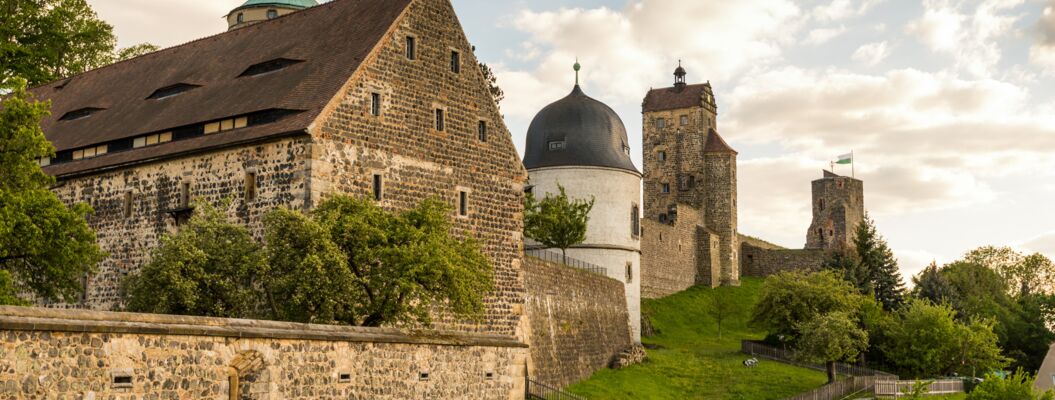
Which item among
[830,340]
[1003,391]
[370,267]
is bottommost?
[1003,391]

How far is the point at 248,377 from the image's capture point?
62.0 ft

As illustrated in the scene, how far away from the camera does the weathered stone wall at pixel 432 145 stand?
3150cm

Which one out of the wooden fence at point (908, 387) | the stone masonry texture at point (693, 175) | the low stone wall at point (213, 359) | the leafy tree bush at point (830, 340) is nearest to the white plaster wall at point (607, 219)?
the leafy tree bush at point (830, 340)

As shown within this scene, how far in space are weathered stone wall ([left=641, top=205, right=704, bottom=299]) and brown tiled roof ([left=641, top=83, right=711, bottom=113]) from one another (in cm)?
928

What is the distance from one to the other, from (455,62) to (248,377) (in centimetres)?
1836

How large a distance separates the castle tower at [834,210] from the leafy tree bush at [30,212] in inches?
3413

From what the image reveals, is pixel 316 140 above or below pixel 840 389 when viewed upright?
above

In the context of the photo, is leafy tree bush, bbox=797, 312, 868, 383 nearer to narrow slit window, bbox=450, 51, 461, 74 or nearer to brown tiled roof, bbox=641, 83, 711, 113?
narrow slit window, bbox=450, 51, 461, 74

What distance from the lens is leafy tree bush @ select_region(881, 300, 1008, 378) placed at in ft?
179

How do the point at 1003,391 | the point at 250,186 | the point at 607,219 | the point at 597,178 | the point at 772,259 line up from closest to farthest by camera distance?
the point at 250,186 → the point at 1003,391 → the point at 607,219 → the point at 597,178 → the point at 772,259

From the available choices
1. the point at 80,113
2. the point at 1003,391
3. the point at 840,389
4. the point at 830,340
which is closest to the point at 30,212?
the point at 80,113

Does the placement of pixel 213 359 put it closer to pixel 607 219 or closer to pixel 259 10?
pixel 607 219

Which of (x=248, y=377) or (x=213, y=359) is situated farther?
(x=248, y=377)

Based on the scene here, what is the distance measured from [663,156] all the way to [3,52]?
54.3 metres
